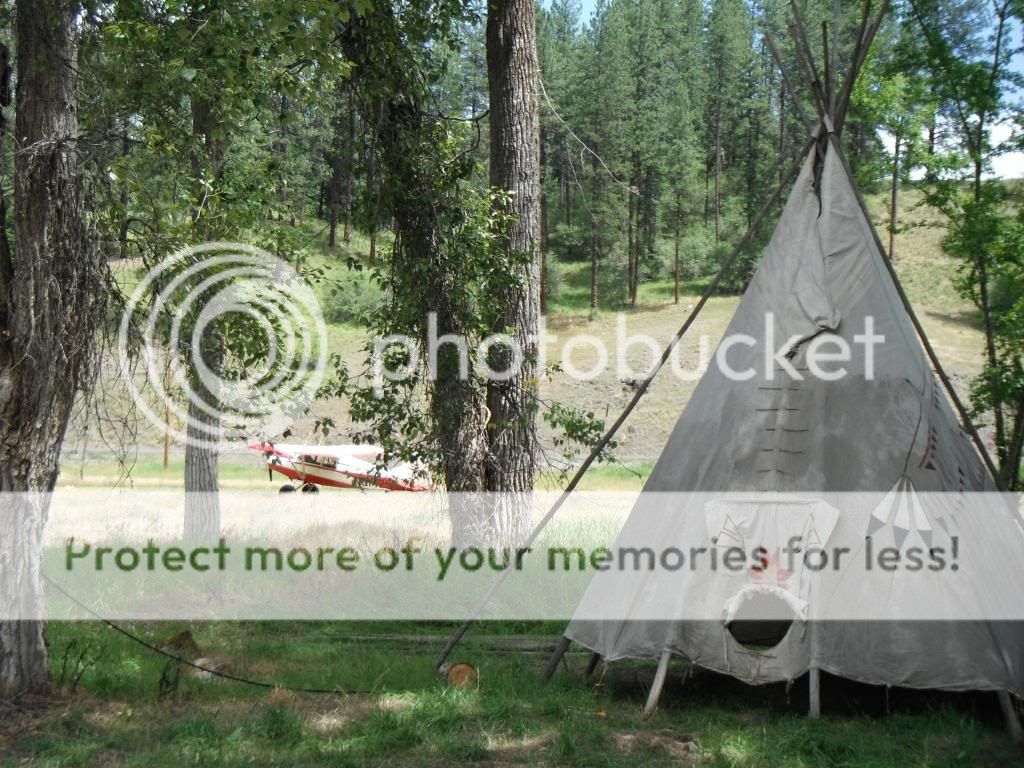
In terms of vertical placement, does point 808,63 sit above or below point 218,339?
above

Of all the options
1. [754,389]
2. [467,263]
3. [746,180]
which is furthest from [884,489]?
[746,180]

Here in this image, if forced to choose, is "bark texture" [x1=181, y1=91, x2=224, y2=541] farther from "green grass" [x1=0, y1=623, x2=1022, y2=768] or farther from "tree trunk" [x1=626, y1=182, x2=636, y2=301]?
"tree trunk" [x1=626, y1=182, x2=636, y2=301]

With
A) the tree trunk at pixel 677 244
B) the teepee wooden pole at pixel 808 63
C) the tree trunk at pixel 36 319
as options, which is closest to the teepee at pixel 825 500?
the teepee wooden pole at pixel 808 63

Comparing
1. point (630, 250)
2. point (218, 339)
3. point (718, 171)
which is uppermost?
point (718, 171)

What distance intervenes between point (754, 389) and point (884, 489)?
1.10 m

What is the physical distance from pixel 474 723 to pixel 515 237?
219 inches

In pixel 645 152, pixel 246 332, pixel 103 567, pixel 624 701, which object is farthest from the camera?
pixel 645 152

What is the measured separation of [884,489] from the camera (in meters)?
6.20

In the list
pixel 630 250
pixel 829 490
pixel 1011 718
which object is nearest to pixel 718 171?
pixel 630 250

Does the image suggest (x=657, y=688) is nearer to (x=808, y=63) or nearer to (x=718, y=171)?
(x=808, y=63)

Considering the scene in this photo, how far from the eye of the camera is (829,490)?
633 centimetres

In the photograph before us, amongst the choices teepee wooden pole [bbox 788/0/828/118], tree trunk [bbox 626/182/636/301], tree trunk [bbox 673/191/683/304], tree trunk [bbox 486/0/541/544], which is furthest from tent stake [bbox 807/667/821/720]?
tree trunk [bbox 673/191/683/304]

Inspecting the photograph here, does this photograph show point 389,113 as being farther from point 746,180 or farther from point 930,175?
point 746,180

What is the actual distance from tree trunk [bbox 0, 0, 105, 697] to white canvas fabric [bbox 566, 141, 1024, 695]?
3550 millimetres
